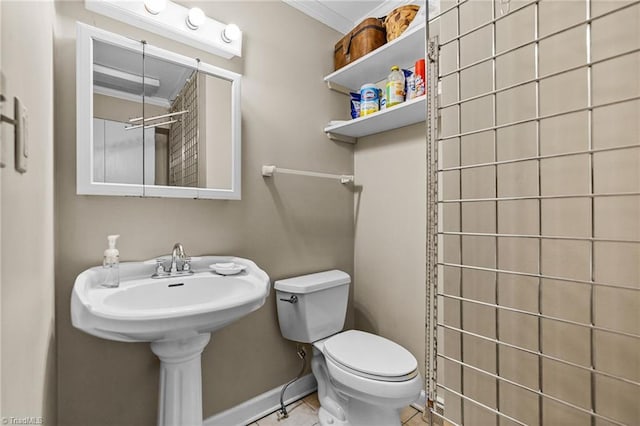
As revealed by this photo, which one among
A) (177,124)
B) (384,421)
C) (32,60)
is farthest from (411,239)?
(32,60)

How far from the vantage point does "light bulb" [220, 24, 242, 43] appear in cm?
145

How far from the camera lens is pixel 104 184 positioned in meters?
1.15

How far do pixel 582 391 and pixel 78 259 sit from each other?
5.18 ft

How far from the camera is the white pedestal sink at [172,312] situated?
82 cm

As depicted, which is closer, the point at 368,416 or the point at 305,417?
the point at 368,416

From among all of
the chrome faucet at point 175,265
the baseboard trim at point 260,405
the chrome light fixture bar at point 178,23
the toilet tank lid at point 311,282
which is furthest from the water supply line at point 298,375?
the chrome light fixture bar at point 178,23

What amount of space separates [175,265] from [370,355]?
94 cm

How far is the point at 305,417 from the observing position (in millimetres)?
1595

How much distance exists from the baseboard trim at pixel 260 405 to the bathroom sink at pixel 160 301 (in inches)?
26.8

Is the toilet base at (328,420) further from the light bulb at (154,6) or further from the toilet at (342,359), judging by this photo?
the light bulb at (154,6)

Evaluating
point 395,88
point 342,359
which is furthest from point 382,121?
point 342,359

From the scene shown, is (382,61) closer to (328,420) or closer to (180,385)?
(180,385)

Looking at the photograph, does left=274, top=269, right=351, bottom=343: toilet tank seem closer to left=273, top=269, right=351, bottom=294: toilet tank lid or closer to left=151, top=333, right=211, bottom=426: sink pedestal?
left=273, top=269, right=351, bottom=294: toilet tank lid

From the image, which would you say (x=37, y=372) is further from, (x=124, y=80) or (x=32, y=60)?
(x=124, y=80)
